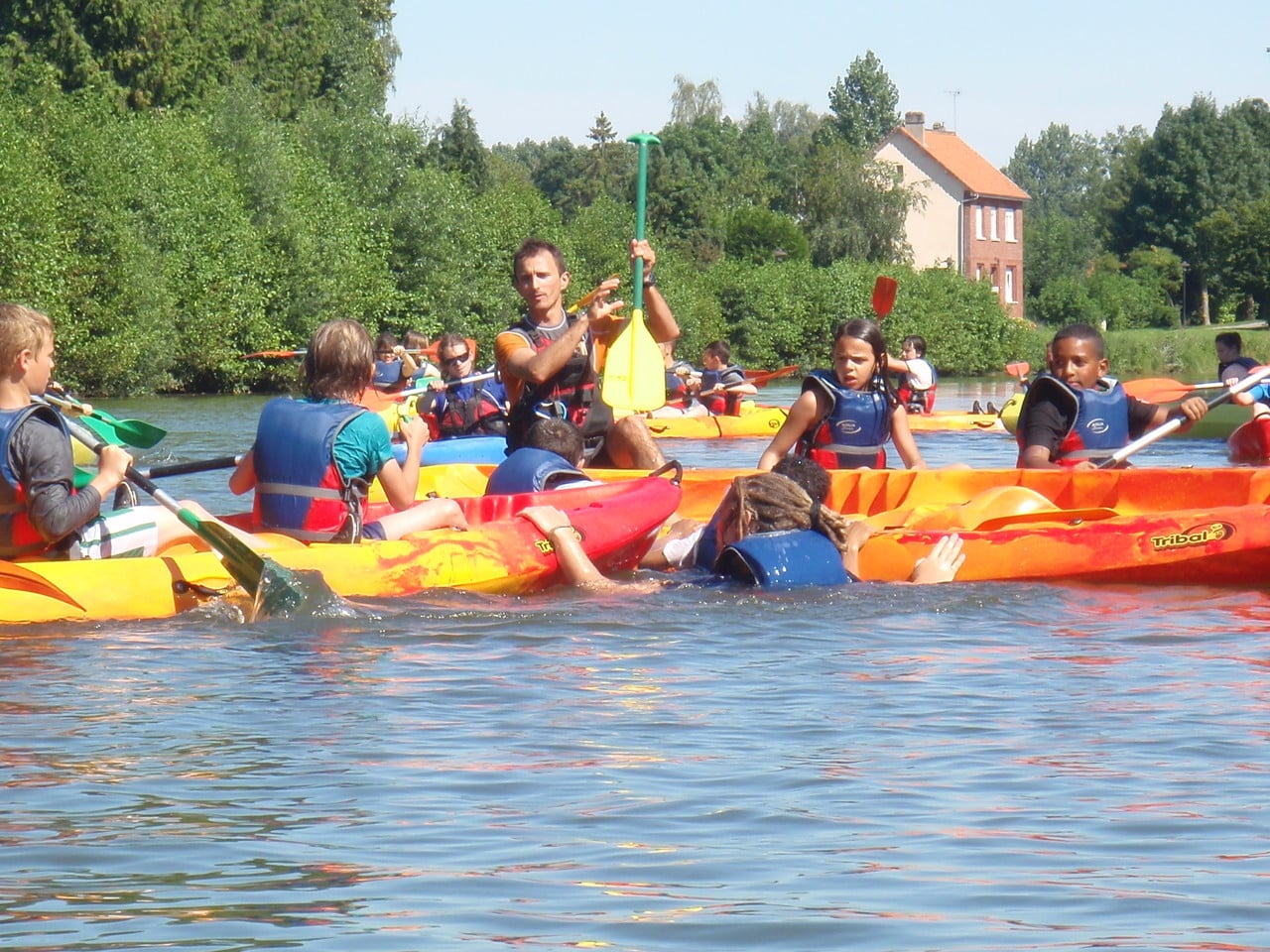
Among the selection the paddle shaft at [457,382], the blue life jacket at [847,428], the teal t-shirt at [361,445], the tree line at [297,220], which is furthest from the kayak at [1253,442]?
the tree line at [297,220]

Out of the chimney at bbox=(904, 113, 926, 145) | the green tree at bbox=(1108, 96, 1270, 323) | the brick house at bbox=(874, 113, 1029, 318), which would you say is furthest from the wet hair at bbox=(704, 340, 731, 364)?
the green tree at bbox=(1108, 96, 1270, 323)

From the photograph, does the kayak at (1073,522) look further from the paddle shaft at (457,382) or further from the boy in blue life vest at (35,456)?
the paddle shaft at (457,382)

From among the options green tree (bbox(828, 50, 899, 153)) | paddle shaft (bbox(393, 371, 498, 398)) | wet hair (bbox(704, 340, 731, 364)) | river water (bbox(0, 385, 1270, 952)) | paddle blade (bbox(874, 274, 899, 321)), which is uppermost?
green tree (bbox(828, 50, 899, 153))

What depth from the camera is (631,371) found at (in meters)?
8.38

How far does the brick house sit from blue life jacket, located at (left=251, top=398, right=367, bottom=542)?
49.9 m

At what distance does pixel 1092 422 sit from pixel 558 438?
262 cm

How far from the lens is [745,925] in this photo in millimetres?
3254

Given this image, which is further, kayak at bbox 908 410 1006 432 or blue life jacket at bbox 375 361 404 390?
kayak at bbox 908 410 1006 432

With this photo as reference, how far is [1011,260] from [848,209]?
12.2m

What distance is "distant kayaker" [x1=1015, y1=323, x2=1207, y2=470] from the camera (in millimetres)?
8469

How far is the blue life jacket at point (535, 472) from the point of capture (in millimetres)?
7648

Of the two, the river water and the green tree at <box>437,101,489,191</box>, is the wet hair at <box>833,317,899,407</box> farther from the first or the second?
the green tree at <box>437,101,489,191</box>

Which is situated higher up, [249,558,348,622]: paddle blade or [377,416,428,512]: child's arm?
[377,416,428,512]: child's arm

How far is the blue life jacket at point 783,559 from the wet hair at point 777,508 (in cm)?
5
